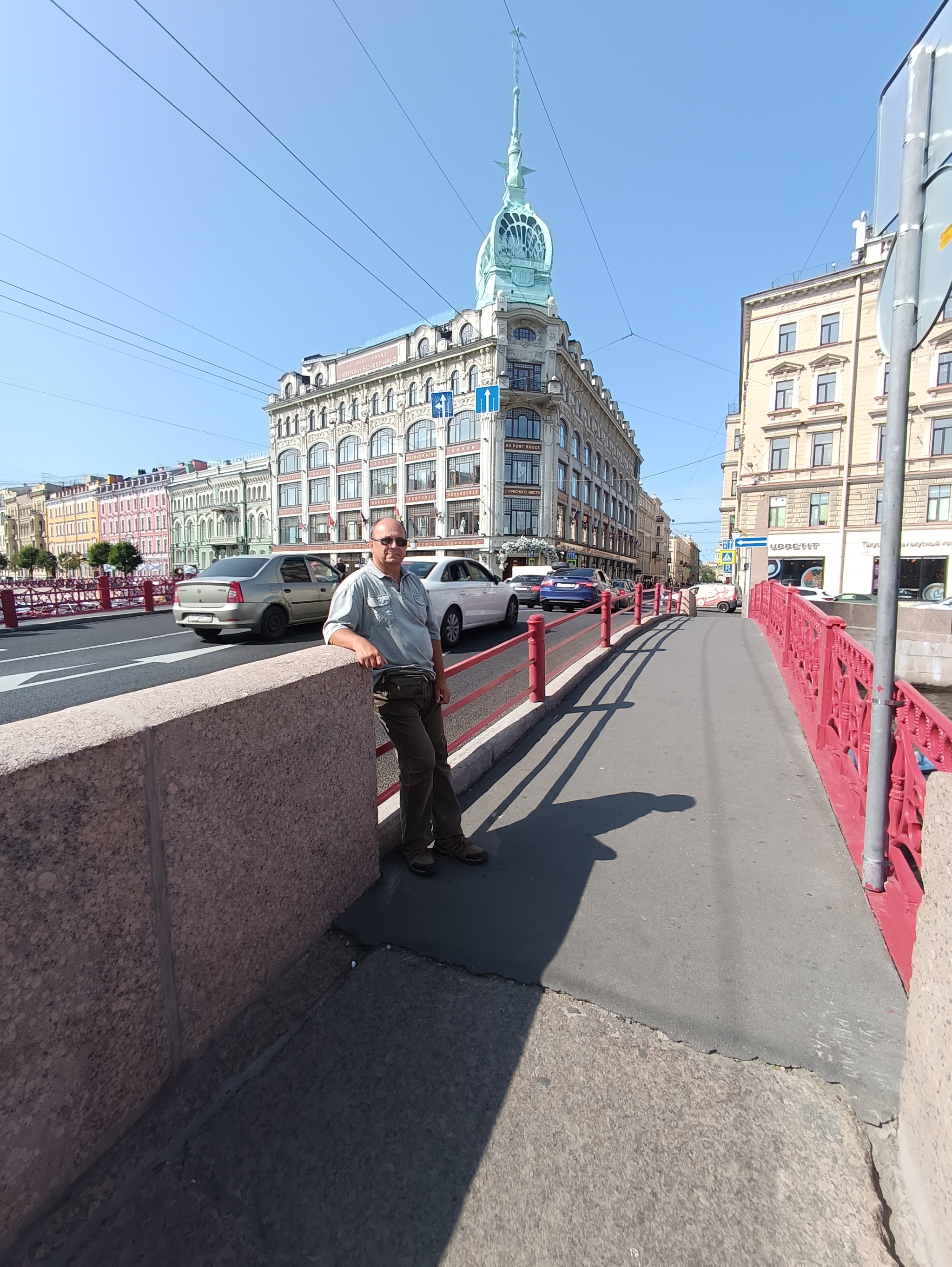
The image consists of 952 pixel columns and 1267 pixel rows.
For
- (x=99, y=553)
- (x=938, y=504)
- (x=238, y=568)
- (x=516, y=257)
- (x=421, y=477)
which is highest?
(x=516, y=257)

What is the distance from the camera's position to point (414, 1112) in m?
1.63

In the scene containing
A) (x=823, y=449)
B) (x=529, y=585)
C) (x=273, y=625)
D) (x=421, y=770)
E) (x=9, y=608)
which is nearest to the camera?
(x=421, y=770)

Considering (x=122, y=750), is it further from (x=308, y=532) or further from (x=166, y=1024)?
(x=308, y=532)

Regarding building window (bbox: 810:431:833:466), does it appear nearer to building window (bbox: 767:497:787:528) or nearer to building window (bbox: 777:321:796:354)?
building window (bbox: 767:497:787:528)

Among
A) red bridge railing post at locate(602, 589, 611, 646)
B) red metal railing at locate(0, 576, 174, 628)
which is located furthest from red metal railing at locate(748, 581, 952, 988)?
red metal railing at locate(0, 576, 174, 628)

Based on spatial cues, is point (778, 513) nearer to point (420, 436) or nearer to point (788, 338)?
point (788, 338)

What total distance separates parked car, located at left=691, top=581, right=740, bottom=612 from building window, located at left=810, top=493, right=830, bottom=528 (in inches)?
322

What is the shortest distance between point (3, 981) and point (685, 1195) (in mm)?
1741

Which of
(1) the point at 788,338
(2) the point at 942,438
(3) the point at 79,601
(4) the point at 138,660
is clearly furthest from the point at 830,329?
(3) the point at 79,601

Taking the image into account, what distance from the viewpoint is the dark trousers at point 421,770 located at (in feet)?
9.33

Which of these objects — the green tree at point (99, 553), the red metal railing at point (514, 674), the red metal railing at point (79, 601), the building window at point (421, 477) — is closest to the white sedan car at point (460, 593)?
the red metal railing at point (514, 674)

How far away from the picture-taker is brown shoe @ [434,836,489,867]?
301cm

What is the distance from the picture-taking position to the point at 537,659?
548cm

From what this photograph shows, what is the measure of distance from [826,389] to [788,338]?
163 inches
